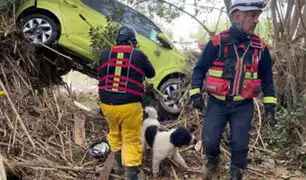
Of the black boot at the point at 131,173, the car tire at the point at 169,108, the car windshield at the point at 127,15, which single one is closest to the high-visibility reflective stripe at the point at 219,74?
the black boot at the point at 131,173

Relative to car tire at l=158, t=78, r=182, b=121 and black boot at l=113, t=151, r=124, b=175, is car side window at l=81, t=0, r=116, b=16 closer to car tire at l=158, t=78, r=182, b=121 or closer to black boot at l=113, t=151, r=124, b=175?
car tire at l=158, t=78, r=182, b=121

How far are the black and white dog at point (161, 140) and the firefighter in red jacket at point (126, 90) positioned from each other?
1.23ft

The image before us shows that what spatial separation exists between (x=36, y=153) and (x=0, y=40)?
2223 mm

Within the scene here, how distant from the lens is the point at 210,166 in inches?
184

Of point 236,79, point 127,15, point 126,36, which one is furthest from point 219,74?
point 127,15

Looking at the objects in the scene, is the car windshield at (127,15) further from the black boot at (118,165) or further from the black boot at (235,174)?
the black boot at (235,174)

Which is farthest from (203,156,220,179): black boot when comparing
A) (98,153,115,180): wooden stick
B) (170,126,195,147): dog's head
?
(98,153,115,180): wooden stick

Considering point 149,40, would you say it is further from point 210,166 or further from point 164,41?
point 210,166

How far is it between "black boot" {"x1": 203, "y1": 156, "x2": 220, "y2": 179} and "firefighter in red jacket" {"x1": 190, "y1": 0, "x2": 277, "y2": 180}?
0.24m

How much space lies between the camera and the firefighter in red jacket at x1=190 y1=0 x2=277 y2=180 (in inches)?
164

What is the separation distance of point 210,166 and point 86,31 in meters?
4.07

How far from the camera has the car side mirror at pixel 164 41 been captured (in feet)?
26.7

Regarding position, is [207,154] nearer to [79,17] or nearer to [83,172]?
[83,172]

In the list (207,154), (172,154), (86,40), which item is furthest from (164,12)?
(207,154)
